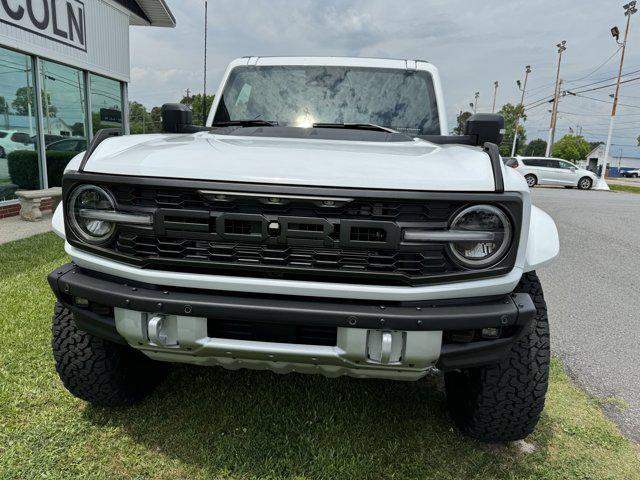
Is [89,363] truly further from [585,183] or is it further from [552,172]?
[585,183]

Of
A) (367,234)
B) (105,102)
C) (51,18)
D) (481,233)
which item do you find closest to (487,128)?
(481,233)

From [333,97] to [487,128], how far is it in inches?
43.3

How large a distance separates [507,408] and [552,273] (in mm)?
4075

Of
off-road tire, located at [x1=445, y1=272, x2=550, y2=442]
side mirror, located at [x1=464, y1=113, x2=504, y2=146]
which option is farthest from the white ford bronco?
side mirror, located at [x1=464, y1=113, x2=504, y2=146]

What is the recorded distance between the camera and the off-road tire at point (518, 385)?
Result: 82.0 inches

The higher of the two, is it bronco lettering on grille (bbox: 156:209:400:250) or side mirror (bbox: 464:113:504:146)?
side mirror (bbox: 464:113:504:146)

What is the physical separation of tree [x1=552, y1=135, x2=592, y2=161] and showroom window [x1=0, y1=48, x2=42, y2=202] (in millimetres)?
80140

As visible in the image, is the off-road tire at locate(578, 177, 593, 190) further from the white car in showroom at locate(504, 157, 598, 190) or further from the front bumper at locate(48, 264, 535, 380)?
the front bumper at locate(48, 264, 535, 380)

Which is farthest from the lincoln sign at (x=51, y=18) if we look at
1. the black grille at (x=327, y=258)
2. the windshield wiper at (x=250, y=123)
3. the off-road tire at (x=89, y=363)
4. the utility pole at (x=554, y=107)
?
the utility pole at (x=554, y=107)

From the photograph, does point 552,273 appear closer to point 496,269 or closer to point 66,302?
point 496,269

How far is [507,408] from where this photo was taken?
212 cm

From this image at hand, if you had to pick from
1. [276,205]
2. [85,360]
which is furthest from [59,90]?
[276,205]

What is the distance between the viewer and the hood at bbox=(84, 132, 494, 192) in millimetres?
1734

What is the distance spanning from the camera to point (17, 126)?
8.29 m
